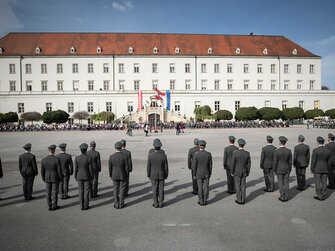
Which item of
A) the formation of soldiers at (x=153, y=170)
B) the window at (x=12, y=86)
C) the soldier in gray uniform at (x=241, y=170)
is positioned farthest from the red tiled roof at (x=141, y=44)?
the soldier in gray uniform at (x=241, y=170)

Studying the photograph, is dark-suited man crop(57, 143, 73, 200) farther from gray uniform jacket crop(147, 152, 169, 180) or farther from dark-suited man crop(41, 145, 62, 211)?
gray uniform jacket crop(147, 152, 169, 180)

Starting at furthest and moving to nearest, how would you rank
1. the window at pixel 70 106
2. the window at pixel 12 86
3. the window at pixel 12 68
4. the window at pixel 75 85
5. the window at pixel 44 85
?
the window at pixel 75 85
the window at pixel 44 85
the window at pixel 12 86
the window at pixel 12 68
the window at pixel 70 106

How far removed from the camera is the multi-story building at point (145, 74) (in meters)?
47.8

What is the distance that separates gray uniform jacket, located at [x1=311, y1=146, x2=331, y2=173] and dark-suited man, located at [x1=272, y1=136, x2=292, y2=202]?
80 cm

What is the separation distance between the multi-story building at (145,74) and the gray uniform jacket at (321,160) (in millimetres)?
41903

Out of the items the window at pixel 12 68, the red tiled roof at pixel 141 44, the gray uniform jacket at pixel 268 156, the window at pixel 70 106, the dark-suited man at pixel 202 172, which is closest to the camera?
the dark-suited man at pixel 202 172

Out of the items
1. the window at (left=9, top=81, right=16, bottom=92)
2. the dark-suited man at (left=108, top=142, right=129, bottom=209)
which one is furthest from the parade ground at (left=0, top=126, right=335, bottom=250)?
the window at (left=9, top=81, right=16, bottom=92)

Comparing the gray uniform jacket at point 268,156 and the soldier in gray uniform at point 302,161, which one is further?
the soldier in gray uniform at point 302,161

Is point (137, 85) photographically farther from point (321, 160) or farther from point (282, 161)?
point (321, 160)

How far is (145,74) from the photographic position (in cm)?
5009

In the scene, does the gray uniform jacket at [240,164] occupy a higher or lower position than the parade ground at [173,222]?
higher

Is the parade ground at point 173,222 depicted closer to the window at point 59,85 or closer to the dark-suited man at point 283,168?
the dark-suited man at point 283,168

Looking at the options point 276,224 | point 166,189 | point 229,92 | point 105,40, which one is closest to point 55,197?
point 166,189

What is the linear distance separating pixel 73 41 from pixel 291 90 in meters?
53.7
